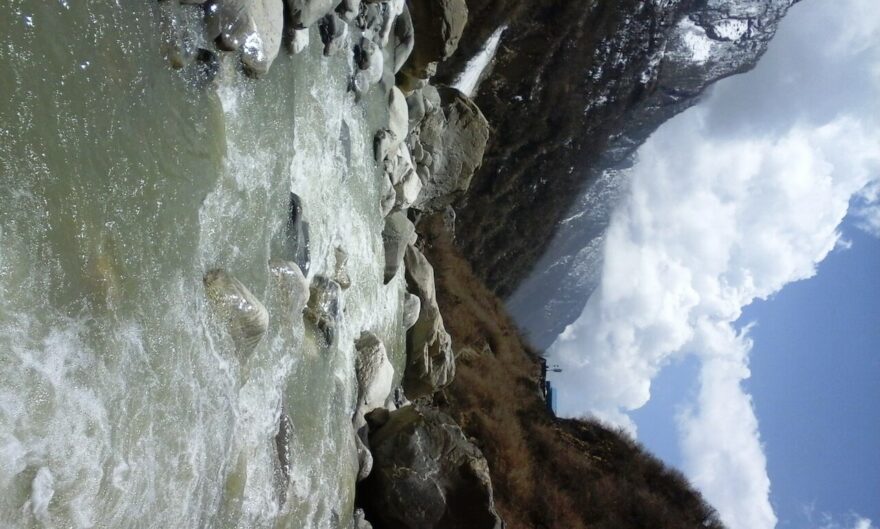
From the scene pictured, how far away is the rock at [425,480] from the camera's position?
19.4 feet

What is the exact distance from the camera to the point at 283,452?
439 cm

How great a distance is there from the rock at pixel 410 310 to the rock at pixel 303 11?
3.64 metres

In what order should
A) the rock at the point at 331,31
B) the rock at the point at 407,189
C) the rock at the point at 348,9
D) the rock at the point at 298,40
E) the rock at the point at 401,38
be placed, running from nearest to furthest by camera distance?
1. the rock at the point at 298,40
2. the rock at the point at 331,31
3. the rock at the point at 348,9
4. the rock at the point at 401,38
5. the rock at the point at 407,189

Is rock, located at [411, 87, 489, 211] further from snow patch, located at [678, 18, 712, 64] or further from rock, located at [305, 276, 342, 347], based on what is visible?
snow patch, located at [678, 18, 712, 64]

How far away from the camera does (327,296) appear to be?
17.1ft

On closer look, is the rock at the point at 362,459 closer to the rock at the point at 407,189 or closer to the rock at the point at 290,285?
the rock at the point at 290,285

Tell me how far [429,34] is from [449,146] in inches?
59.1

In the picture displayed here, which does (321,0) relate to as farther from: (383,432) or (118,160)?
(383,432)

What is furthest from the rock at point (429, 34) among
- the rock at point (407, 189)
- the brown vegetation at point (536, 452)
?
the brown vegetation at point (536, 452)

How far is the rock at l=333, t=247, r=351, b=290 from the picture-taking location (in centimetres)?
554

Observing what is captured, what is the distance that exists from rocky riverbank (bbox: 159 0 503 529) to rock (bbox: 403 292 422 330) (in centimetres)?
2

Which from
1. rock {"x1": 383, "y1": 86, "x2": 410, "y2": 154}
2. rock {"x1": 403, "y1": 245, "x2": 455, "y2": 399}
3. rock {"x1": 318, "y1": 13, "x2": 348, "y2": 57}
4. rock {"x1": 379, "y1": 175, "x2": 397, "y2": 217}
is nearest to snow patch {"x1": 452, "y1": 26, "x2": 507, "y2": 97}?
rock {"x1": 383, "y1": 86, "x2": 410, "y2": 154}

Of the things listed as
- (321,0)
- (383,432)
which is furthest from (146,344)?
(383,432)

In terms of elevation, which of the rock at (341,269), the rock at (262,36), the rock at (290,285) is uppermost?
the rock at (262,36)
